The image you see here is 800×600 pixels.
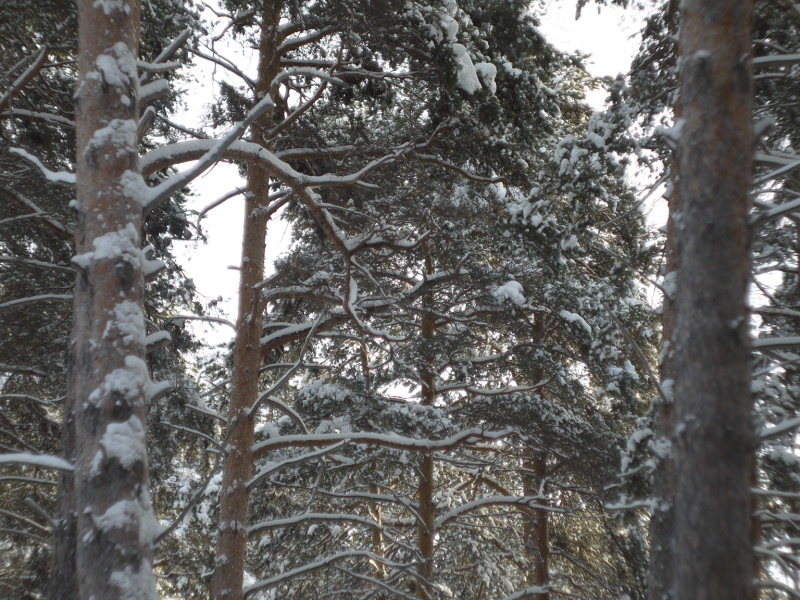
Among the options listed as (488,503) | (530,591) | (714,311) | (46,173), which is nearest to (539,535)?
(530,591)

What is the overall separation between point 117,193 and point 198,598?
864cm

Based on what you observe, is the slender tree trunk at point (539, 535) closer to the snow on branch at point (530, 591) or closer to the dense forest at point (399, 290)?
the dense forest at point (399, 290)

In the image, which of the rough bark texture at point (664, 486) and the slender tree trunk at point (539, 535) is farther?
the slender tree trunk at point (539, 535)

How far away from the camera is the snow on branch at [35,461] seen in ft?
6.39

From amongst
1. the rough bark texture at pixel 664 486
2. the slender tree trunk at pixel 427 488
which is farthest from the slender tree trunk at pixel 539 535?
the rough bark texture at pixel 664 486

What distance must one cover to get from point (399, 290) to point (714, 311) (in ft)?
20.6

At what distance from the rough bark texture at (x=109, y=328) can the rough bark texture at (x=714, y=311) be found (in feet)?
7.07

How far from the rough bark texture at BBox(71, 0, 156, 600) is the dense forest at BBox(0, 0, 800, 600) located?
0.01 metres

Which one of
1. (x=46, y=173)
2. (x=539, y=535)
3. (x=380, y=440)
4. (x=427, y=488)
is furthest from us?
(x=539, y=535)

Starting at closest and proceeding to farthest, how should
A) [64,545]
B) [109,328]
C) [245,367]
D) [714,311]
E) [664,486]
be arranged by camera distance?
1. [714,311]
2. [64,545]
3. [109,328]
4. [664,486]
5. [245,367]

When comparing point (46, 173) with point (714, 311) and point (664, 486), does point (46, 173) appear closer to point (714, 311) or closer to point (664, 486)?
point (714, 311)

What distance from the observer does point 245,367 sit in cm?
533

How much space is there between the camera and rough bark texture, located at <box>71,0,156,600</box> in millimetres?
2051

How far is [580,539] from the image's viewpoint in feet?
31.3
